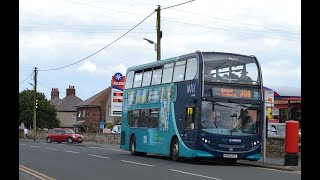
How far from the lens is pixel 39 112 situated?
92.2 meters

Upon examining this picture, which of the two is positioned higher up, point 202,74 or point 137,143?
point 202,74

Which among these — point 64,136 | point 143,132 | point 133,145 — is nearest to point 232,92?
point 143,132

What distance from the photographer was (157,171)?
17.8 meters

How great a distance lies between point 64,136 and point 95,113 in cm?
3722

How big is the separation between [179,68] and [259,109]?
3666 mm

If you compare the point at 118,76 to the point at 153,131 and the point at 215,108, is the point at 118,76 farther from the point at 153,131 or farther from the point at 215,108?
the point at 215,108

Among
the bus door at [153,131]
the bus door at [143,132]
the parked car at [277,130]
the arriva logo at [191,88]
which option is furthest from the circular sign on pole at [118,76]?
the arriva logo at [191,88]

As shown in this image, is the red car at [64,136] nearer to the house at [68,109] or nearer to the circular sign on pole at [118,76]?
the circular sign on pole at [118,76]

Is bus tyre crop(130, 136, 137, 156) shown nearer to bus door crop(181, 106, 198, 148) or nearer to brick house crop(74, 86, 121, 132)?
bus door crop(181, 106, 198, 148)

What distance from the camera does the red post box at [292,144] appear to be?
20.7m

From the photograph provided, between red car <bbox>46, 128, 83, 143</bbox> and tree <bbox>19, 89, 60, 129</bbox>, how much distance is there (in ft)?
124
